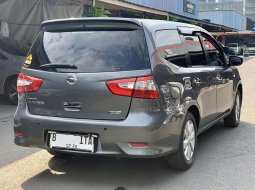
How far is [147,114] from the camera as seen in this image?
14.0 ft

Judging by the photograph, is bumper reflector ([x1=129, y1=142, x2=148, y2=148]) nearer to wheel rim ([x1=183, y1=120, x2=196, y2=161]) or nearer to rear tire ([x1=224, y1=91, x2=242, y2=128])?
wheel rim ([x1=183, y1=120, x2=196, y2=161])

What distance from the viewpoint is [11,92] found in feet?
33.4

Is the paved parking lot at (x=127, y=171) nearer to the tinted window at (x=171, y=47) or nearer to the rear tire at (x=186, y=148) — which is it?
the rear tire at (x=186, y=148)

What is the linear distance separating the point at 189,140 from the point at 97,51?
1.55 m

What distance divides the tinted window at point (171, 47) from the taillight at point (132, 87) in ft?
1.59

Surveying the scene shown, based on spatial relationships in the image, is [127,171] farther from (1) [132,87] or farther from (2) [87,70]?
(2) [87,70]

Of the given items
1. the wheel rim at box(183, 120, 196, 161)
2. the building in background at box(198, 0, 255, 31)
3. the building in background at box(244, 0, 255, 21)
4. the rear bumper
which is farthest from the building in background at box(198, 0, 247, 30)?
the building in background at box(244, 0, 255, 21)

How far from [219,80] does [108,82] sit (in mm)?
2375

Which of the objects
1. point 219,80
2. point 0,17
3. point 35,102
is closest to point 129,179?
point 35,102

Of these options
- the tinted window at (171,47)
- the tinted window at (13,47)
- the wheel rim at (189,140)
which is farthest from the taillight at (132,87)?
the tinted window at (13,47)

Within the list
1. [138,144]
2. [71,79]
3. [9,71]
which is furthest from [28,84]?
[9,71]

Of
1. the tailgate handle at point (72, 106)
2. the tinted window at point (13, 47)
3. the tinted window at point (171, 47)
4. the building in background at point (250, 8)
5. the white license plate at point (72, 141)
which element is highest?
the tinted window at point (171, 47)

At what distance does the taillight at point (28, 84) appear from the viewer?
15.1ft

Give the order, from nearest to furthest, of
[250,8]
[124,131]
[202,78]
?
1. [124,131]
2. [202,78]
3. [250,8]
